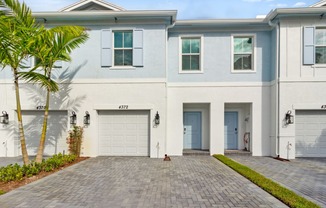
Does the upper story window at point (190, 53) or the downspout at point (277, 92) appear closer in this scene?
the downspout at point (277, 92)

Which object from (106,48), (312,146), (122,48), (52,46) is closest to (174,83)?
(122,48)

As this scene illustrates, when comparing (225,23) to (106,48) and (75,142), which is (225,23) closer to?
(106,48)

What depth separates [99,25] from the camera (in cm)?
985

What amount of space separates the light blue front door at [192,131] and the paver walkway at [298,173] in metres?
1.86

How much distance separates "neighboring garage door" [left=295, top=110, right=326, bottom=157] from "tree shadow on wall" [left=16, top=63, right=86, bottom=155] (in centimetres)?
980

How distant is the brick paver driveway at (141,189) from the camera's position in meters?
4.56

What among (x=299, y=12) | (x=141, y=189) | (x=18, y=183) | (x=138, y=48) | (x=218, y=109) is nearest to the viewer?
(x=141, y=189)

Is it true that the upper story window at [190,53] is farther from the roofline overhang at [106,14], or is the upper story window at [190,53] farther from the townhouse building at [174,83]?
the roofline overhang at [106,14]

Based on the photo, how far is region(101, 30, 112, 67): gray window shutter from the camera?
383 inches

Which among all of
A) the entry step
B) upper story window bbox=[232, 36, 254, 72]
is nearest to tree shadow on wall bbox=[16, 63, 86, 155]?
the entry step

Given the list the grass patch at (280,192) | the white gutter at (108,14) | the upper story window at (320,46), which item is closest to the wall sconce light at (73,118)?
the white gutter at (108,14)

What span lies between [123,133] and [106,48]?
3907 millimetres

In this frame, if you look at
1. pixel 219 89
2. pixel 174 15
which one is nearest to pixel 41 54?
pixel 174 15

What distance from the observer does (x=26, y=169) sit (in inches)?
251
